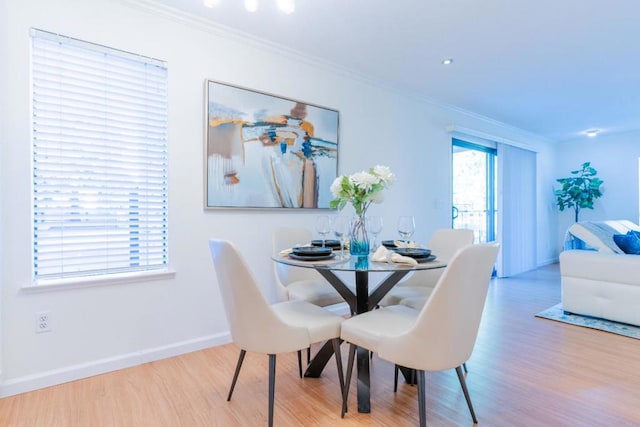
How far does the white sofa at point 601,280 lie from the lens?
3045 mm

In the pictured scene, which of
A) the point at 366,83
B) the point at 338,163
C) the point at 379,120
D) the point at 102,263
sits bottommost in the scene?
the point at 102,263

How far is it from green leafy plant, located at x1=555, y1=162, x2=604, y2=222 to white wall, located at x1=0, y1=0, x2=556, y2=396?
4.93 m

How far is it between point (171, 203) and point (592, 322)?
395 centimetres

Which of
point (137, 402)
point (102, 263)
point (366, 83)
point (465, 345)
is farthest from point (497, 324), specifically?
point (102, 263)

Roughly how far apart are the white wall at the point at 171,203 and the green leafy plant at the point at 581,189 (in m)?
4.93

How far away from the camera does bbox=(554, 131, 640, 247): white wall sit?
6125 millimetres

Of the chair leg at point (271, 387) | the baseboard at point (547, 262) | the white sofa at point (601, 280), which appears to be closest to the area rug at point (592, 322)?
the white sofa at point (601, 280)

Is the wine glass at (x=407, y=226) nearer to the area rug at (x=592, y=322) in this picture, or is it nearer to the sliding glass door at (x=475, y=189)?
the area rug at (x=592, y=322)

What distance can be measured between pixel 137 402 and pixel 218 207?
137 cm

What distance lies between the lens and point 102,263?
Answer: 2.26 meters

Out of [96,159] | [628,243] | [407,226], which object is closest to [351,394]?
[407,226]

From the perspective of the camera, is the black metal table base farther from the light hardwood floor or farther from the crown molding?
the crown molding

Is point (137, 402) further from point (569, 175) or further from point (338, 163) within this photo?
point (569, 175)

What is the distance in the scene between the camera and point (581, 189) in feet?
20.9
